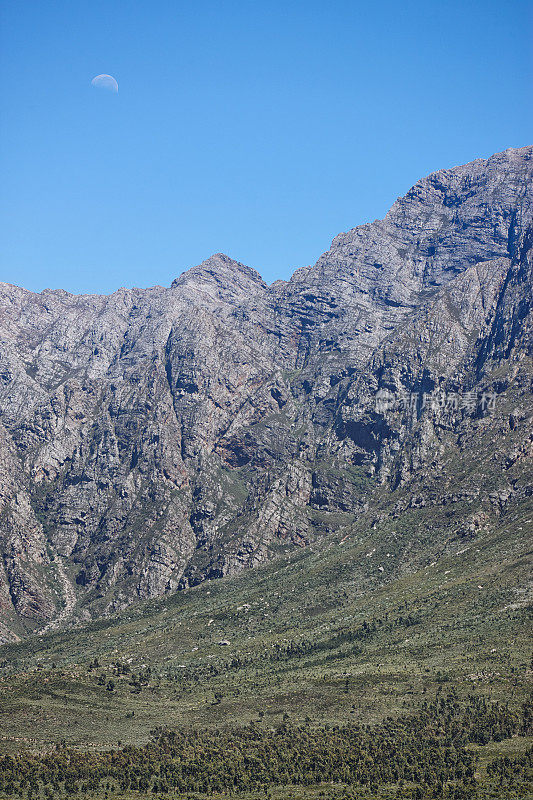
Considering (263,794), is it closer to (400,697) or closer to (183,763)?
(183,763)

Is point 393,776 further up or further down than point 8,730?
further down

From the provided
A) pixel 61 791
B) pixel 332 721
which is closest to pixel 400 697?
pixel 332 721

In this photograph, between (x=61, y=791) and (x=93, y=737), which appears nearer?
(x=61, y=791)

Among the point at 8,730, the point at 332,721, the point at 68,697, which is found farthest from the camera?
the point at 68,697

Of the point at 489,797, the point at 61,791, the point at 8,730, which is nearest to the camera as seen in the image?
the point at 489,797

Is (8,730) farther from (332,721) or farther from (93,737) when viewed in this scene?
(332,721)

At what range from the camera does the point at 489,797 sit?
135125 mm

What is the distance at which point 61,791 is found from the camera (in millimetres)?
144125

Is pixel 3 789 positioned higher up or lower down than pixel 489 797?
higher up

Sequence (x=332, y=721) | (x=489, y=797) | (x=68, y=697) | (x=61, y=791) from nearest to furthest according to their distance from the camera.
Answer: (x=489, y=797) → (x=61, y=791) → (x=332, y=721) → (x=68, y=697)

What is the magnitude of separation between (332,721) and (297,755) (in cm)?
2372

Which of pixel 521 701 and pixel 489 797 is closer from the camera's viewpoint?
pixel 489 797

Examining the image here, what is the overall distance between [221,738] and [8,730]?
151 ft

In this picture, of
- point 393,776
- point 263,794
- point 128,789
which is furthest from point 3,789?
point 393,776
